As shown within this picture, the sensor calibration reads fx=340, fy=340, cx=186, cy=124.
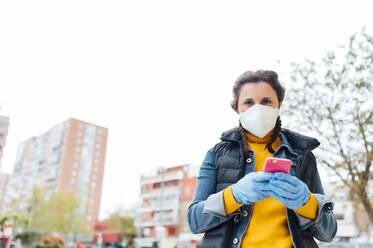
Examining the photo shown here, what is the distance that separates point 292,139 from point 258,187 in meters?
0.50

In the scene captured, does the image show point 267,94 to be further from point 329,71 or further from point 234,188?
point 329,71

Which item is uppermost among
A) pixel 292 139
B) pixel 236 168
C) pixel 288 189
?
pixel 292 139

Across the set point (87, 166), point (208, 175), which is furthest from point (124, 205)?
point (208, 175)

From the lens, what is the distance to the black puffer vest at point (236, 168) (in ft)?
4.78

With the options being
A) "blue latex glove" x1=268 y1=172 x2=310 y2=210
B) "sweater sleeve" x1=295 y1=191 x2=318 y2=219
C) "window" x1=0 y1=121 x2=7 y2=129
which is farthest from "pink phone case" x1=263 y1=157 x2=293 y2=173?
"window" x1=0 y1=121 x2=7 y2=129

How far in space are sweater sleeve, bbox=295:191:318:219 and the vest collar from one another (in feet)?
0.89

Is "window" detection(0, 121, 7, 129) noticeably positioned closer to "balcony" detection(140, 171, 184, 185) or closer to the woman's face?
"balcony" detection(140, 171, 184, 185)

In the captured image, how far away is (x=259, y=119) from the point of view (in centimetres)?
161

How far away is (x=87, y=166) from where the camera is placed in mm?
71000

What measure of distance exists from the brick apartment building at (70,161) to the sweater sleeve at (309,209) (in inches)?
2666

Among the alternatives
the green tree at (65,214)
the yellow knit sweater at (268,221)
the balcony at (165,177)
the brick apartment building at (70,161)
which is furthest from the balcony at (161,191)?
the yellow knit sweater at (268,221)

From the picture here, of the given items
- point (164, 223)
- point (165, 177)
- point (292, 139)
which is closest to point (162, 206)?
point (164, 223)

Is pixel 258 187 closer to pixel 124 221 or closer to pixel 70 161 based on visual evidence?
pixel 124 221

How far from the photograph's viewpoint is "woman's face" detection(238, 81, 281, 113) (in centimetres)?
170
